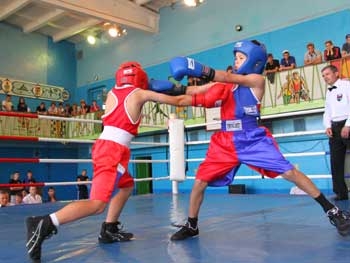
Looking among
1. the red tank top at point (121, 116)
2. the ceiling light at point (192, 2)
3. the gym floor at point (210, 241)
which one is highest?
the ceiling light at point (192, 2)

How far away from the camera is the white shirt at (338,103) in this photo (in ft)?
11.7

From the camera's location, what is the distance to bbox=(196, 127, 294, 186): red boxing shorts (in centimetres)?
198

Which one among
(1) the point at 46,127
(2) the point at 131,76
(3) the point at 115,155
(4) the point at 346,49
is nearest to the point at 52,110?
(1) the point at 46,127

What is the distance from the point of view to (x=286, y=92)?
7977 millimetres

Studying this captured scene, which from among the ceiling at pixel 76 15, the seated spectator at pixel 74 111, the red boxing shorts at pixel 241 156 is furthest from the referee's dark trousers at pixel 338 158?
the seated spectator at pixel 74 111

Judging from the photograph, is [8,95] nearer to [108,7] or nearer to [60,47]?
[60,47]

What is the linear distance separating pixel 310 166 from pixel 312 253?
22.4 ft

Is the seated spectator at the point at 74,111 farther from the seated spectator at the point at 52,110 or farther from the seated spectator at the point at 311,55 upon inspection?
the seated spectator at the point at 311,55

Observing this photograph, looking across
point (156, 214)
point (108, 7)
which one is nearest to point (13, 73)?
point (108, 7)

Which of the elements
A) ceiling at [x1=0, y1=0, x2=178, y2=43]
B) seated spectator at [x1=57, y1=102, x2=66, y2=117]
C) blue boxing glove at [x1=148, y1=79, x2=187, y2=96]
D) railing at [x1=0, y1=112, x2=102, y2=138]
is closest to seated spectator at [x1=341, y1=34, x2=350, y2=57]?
ceiling at [x1=0, y1=0, x2=178, y2=43]

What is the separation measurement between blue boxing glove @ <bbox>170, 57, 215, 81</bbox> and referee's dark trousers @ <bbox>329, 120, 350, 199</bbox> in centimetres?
214

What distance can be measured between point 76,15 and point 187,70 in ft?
36.0

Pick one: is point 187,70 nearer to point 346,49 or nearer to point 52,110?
point 346,49

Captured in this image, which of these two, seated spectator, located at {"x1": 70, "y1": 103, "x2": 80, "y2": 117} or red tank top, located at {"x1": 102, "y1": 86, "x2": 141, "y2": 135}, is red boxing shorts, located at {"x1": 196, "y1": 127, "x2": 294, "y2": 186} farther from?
seated spectator, located at {"x1": 70, "y1": 103, "x2": 80, "y2": 117}
